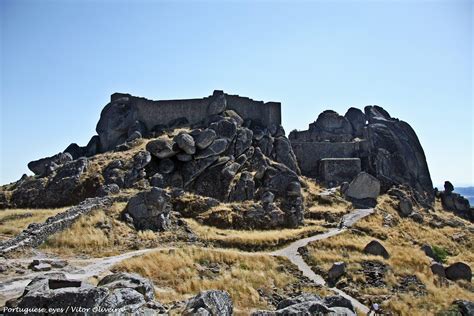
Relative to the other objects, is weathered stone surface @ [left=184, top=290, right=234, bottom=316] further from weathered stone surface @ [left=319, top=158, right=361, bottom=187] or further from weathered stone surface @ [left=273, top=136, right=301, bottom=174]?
weathered stone surface @ [left=319, top=158, right=361, bottom=187]

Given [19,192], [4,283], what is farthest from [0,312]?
[19,192]

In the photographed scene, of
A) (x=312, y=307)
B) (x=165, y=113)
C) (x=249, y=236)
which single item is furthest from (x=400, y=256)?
(x=165, y=113)

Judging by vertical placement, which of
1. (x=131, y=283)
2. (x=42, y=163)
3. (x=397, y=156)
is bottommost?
(x=131, y=283)

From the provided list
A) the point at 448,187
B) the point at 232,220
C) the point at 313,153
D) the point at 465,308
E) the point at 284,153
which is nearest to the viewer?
the point at 465,308

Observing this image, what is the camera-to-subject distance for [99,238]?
22516mm

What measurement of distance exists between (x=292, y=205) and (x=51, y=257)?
1781 centimetres

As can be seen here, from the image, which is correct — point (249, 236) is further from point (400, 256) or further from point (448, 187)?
point (448, 187)

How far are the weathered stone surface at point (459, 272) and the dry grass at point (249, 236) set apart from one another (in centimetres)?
823

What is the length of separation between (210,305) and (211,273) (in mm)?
8875

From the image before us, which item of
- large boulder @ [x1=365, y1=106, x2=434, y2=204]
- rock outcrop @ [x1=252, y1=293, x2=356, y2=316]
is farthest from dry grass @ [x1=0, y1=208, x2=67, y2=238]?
large boulder @ [x1=365, y1=106, x2=434, y2=204]

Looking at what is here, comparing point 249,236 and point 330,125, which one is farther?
point 330,125

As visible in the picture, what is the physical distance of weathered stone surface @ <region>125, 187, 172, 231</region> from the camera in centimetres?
2581

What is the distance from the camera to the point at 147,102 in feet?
135

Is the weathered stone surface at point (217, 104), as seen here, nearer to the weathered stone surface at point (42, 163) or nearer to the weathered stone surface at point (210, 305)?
the weathered stone surface at point (42, 163)
